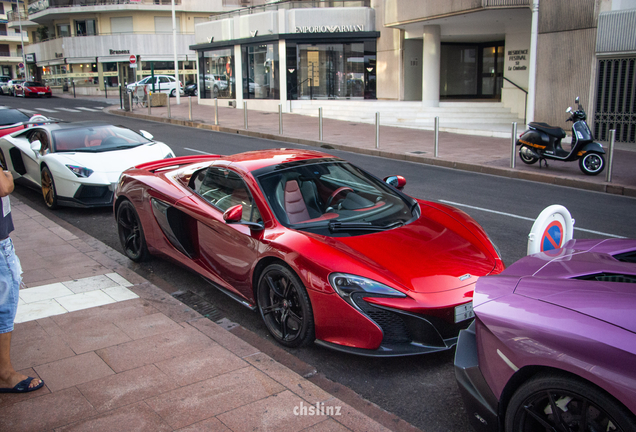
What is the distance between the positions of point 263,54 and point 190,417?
29.8 meters

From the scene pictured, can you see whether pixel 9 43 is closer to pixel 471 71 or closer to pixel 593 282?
pixel 471 71

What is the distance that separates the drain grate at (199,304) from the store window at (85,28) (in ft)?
187

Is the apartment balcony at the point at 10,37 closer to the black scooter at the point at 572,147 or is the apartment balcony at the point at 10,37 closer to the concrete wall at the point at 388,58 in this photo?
the concrete wall at the point at 388,58

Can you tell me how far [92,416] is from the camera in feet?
10.5

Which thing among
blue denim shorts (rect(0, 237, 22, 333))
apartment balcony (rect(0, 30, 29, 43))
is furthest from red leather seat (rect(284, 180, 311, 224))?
apartment balcony (rect(0, 30, 29, 43))

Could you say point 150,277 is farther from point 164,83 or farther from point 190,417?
point 164,83

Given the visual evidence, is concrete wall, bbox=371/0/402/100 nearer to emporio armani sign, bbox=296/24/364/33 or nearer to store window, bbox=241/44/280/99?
emporio armani sign, bbox=296/24/364/33

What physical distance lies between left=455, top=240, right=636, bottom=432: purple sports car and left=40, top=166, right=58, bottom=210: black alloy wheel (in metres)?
7.71

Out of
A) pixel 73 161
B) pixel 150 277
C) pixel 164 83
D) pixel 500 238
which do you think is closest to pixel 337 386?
pixel 150 277

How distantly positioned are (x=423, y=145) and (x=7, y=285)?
48.9 feet

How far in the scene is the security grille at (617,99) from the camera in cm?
1592

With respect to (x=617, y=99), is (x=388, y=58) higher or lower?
higher

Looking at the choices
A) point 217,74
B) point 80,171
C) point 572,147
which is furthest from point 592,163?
point 217,74

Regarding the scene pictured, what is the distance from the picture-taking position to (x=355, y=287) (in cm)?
375
